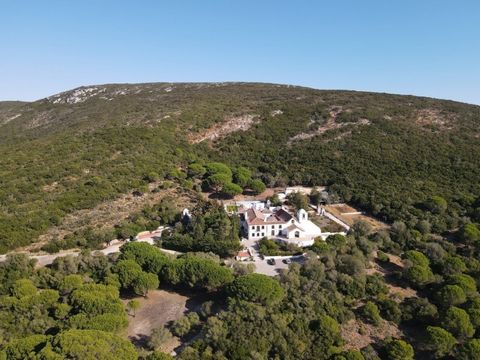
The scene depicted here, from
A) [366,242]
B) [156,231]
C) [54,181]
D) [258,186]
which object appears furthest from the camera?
[258,186]

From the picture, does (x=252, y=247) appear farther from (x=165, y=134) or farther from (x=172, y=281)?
(x=165, y=134)

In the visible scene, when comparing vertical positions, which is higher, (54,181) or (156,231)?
(54,181)

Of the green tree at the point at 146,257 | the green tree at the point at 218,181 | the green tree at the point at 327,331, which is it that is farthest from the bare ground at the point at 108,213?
the green tree at the point at 327,331

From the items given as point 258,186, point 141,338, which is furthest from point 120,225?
point 258,186

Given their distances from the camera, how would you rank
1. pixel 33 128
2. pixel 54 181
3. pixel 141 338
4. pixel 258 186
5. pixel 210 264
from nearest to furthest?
1. pixel 141 338
2. pixel 210 264
3. pixel 54 181
4. pixel 258 186
5. pixel 33 128

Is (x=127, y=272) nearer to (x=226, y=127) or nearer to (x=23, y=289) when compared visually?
(x=23, y=289)

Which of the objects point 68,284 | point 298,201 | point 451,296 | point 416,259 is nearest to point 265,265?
point 416,259

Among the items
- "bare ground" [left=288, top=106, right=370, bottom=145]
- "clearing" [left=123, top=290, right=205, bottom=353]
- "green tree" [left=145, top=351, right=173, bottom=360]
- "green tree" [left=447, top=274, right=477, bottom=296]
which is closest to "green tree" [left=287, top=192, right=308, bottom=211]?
"green tree" [left=447, top=274, right=477, bottom=296]

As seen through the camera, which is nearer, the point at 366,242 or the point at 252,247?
the point at 366,242

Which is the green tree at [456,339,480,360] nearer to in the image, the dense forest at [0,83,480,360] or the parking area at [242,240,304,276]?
the dense forest at [0,83,480,360]
